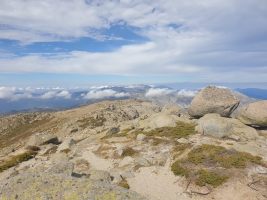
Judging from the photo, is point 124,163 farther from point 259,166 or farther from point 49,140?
point 49,140

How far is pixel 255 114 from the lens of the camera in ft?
176

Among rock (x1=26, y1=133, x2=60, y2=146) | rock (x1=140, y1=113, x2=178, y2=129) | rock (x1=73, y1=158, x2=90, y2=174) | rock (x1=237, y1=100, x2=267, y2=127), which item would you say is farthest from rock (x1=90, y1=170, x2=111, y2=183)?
rock (x1=26, y1=133, x2=60, y2=146)

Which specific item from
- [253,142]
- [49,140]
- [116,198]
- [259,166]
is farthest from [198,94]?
[116,198]

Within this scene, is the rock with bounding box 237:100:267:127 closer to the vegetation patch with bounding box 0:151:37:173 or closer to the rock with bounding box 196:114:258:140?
the rock with bounding box 196:114:258:140

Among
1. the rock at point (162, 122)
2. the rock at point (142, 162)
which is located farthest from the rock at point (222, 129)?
the rock at point (142, 162)

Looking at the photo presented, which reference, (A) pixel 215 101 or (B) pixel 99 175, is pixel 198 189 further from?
(A) pixel 215 101

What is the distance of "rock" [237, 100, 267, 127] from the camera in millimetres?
53156

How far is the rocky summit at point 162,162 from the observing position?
15906 mm

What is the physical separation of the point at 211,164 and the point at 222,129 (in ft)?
35.6

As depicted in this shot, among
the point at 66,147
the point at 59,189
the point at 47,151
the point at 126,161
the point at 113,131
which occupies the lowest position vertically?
the point at 47,151

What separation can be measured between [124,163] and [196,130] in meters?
13.9

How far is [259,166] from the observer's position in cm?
3491

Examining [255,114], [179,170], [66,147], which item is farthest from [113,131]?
[179,170]

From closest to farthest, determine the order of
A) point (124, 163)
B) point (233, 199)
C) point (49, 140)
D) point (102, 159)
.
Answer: point (233, 199)
point (124, 163)
point (102, 159)
point (49, 140)
